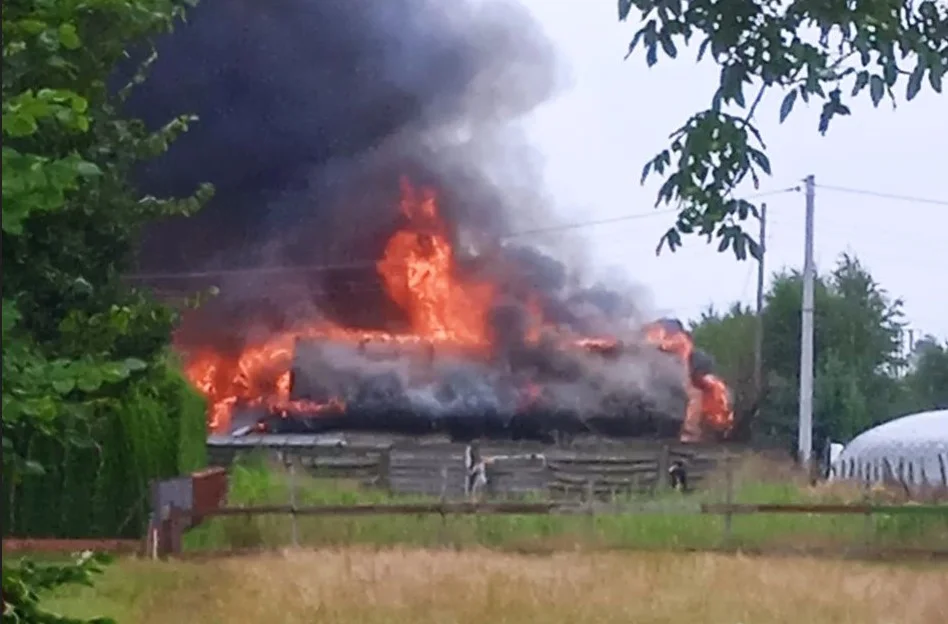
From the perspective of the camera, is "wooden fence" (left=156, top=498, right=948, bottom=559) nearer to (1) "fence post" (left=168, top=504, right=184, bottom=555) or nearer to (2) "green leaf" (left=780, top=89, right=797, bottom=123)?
(1) "fence post" (left=168, top=504, right=184, bottom=555)

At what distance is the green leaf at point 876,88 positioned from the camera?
4.44 meters

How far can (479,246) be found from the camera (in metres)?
30.5

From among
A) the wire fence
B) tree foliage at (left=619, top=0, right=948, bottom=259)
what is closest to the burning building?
the wire fence

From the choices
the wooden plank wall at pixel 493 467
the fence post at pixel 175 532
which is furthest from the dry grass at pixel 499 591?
the wooden plank wall at pixel 493 467

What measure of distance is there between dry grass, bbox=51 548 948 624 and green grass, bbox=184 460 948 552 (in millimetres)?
1566

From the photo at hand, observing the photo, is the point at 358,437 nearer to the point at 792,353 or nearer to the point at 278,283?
the point at 278,283

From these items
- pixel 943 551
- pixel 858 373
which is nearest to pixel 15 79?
pixel 943 551

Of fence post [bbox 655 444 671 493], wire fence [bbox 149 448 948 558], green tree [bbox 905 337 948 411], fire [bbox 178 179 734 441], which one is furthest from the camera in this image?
green tree [bbox 905 337 948 411]

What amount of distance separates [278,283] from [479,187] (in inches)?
162

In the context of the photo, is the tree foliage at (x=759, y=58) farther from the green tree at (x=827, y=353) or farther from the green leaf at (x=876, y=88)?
the green tree at (x=827, y=353)

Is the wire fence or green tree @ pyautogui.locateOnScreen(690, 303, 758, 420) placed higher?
green tree @ pyautogui.locateOnScreen(690, 303, 758, 420)

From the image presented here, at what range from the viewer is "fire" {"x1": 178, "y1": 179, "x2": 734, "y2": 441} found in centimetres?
2859

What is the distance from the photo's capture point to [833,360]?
43781 mm

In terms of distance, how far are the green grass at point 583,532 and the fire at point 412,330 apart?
1335 cm
